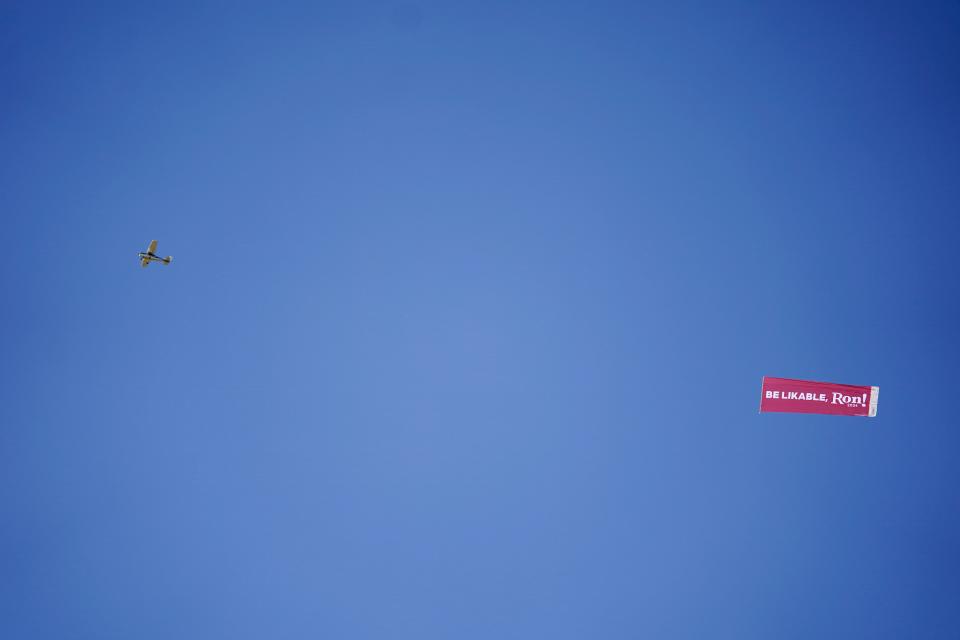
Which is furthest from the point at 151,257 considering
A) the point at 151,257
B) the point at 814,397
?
the point at 814,397

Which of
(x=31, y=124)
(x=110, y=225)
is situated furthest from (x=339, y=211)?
(x=31, y=124)

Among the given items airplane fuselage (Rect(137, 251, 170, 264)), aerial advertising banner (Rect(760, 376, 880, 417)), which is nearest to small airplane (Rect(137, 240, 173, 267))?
airplane fuselage (Rect(137, 251, 170, 264))

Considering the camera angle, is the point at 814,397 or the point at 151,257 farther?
the point at 814,397

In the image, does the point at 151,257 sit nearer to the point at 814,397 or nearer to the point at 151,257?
the point at 151,257

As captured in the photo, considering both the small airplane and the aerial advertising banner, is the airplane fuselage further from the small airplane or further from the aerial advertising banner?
the aerial advertising banner

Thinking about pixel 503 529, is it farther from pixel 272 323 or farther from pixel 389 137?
pixel 389 137

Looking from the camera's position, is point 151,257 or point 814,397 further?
point 814,397
